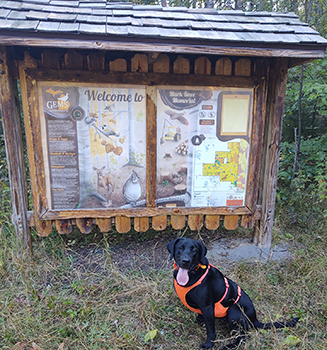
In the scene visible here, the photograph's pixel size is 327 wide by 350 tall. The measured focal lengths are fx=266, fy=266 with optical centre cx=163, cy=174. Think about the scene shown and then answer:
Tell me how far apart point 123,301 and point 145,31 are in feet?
9.52

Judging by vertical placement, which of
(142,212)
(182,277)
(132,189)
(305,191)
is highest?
(132,189)

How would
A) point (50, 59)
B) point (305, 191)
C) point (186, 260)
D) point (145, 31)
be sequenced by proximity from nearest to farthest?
point (186, 260) < point (145, 31) < point (50, 59) < point (305, 191)

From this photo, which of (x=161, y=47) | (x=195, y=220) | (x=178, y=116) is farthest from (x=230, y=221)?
(x=161, y=47)

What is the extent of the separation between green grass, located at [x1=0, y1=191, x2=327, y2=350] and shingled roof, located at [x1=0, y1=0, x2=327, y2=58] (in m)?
2.58

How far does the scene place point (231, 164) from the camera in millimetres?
3688

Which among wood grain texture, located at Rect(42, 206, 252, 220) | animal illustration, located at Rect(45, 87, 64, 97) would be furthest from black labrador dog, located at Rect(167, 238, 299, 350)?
animal illustration, located at Rect(45, 87, 64, 97)

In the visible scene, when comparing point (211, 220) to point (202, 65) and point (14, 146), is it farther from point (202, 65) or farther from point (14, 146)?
point (14, 146)

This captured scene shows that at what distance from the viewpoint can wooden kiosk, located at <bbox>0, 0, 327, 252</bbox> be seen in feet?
10.4

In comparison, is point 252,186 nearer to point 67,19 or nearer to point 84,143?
point 84,143

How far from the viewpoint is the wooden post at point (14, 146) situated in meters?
3.19

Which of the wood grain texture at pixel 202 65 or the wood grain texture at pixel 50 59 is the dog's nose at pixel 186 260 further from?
the wood grain texture at pixel 50 59

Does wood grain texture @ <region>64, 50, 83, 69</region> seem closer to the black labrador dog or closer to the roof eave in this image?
the roof eave

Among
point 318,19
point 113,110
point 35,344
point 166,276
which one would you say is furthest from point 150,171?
point 318,19

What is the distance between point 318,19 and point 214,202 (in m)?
5.94
